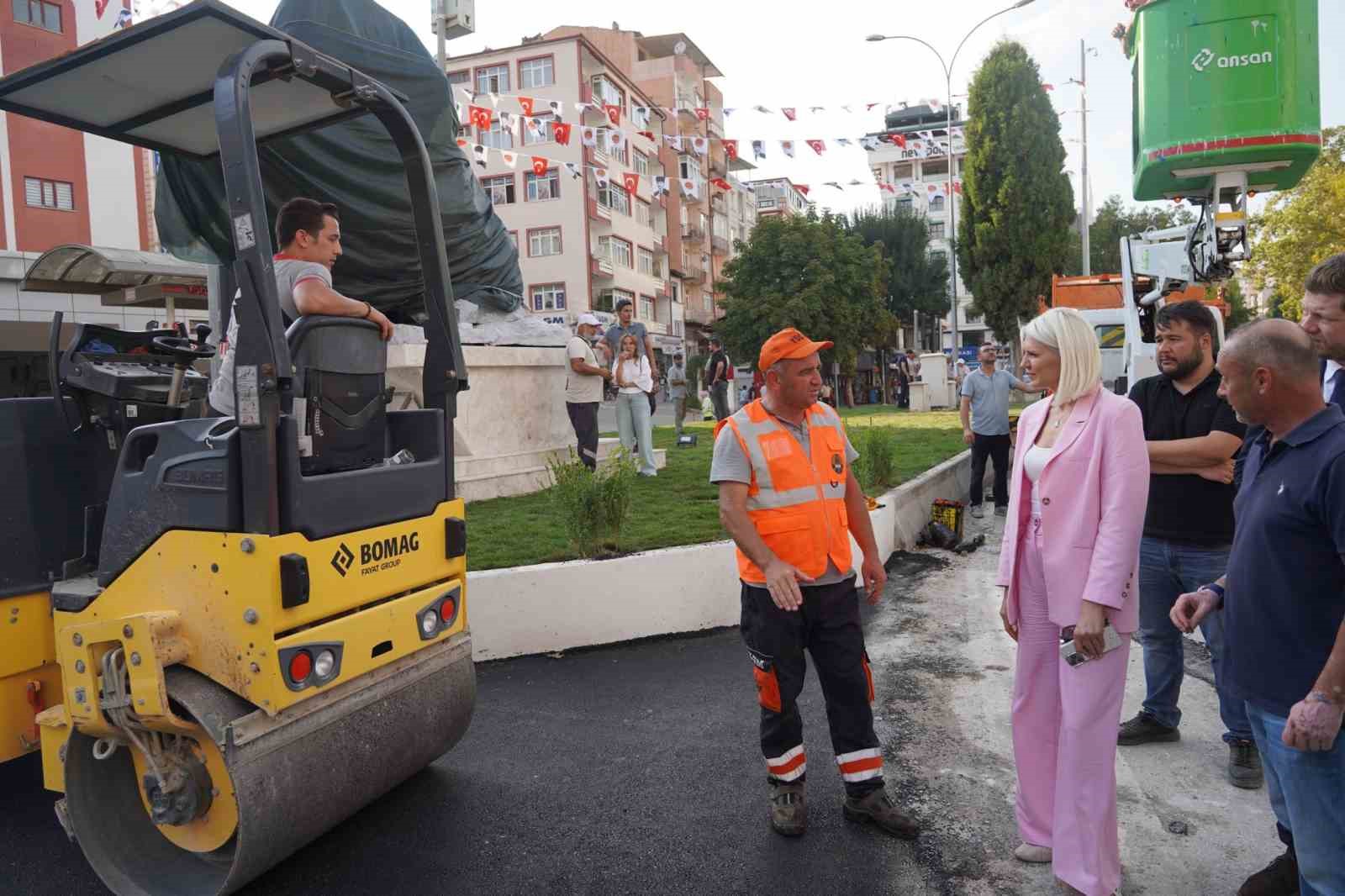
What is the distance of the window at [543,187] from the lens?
1796 inches

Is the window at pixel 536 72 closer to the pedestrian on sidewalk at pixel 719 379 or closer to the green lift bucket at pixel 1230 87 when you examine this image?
the pedestrian on sidewalk at pixel 719 379

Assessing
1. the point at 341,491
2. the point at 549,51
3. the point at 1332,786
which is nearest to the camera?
the point at 1332,786

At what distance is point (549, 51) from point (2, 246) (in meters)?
26.3

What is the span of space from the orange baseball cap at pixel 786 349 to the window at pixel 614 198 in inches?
1719

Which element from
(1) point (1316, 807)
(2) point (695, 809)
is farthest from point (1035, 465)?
(2) point (695, 809)

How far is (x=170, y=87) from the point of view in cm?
369

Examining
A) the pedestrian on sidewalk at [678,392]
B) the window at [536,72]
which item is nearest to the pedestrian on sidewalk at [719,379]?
the pedestrian on sidewalk at [678,392]

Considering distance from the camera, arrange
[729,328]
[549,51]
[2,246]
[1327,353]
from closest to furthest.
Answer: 1. [1327,353]
2. [2,246]
3. [729,328]
4. [549,51]

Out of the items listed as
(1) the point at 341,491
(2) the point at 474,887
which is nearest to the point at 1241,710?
(2) the point at 474,887

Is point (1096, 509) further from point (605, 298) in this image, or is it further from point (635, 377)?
point (605, 298)

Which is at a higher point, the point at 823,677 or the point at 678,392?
the point at 678,392

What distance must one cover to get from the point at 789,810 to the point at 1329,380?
108 inches

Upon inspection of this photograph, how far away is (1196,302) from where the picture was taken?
4.23m

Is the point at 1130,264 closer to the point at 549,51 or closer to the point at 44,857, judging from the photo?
the point at 44,857
